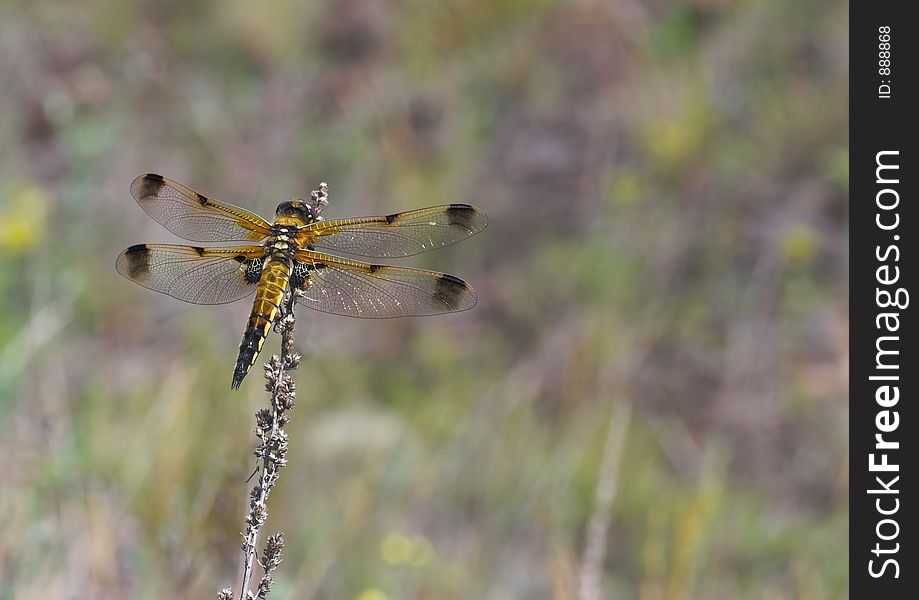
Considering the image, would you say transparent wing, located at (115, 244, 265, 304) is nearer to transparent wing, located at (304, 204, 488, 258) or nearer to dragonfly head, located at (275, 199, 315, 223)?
dragonfly head, located at (275, 199, 315, 223)

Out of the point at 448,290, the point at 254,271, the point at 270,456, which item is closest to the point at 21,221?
the point at 254,271

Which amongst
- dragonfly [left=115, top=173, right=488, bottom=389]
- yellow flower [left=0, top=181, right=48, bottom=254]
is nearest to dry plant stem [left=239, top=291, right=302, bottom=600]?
dragonfly [left=115, top=173, right=488, bottom=389]

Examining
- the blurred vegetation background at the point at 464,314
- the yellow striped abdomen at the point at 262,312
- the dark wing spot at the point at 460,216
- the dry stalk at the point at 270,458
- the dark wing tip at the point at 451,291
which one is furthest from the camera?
the blurred vegetation background at the point at 464,314

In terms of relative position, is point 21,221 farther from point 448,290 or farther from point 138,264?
point 448,290

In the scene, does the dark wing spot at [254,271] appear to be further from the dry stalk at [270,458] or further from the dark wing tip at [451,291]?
the dry stalk at [270,458]

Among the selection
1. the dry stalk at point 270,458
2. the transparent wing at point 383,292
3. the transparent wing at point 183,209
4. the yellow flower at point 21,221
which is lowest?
the dry stalk at point 270,458

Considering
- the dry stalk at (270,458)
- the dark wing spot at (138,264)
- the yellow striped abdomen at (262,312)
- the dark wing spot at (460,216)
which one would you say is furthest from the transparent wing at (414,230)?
the dry stalk at (270,458)

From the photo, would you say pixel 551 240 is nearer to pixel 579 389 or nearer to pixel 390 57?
pixel 579 389

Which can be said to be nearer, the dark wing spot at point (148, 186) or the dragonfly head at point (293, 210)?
the dragonfly head at point (293, 210)
